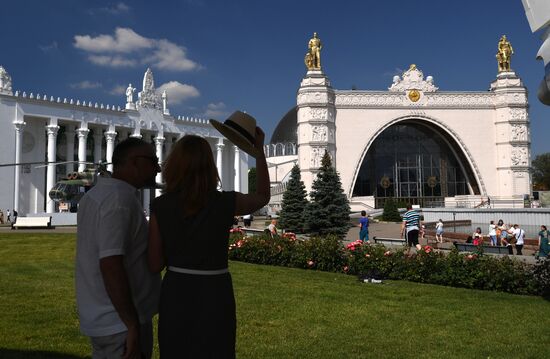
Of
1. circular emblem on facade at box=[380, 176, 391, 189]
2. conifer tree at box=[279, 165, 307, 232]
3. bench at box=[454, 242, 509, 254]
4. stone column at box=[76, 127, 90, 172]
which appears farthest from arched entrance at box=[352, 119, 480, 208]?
bench at box=[454, 242, 509, 254]

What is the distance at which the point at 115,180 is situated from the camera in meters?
2.75

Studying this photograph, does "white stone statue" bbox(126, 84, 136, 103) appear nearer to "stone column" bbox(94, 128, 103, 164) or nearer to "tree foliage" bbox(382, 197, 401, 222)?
"stone column" bbox(94, 128, 103, 164)

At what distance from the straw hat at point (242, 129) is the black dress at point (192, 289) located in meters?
0.41

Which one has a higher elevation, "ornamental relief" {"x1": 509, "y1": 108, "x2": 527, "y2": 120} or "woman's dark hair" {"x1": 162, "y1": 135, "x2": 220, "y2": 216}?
"ornamental relief" {"x1": 509, "y1": 108, "x2": 527, "y2": 120}

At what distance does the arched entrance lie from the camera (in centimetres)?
5100

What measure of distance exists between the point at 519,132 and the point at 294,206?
30127 mm

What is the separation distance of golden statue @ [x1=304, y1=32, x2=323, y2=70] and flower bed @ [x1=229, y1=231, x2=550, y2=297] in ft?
108

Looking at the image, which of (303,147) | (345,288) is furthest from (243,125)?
(303,147)

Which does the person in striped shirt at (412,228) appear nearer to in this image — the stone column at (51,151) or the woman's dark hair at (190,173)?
the woman's dark hair at (190,173)

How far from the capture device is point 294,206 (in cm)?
2988

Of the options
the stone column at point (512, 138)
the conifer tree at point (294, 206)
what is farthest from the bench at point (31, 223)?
the stone column at point (512, 138)

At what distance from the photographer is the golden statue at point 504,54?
159 feet

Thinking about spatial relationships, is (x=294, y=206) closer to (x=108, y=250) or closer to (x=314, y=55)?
(x=314, y=55)

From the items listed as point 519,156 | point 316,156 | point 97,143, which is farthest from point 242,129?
point 97,143
